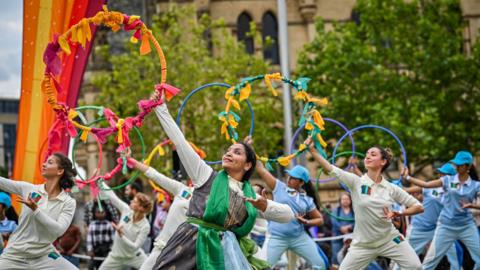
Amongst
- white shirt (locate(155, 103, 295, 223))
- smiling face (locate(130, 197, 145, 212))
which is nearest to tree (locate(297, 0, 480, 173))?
smiling face (locate(130, 197, 145, 212))

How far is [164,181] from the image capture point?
12617 mm

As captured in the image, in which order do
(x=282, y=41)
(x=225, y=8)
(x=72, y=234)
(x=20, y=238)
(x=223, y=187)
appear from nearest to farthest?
(x=223, y=187)
(x=20, y=238)
(x=72, y=234)
(x=282, y=41)
(x=225, y=8)

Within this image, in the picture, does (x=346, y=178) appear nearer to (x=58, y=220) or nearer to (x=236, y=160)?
(x=236, y=160)

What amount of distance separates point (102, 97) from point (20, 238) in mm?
24065

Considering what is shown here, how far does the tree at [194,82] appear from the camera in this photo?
3266 centimetres

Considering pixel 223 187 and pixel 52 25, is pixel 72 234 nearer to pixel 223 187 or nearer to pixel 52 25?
pixel 52 25

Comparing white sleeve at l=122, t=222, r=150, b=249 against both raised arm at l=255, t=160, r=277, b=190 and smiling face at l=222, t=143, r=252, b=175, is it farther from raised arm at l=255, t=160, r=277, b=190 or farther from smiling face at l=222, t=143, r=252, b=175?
smiling face at l=222, t=143, r=252, b=175

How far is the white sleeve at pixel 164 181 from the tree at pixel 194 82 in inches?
732

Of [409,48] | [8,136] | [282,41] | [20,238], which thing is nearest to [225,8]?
[409,48]

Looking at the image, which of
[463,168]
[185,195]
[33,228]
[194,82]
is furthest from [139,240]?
[194,82]

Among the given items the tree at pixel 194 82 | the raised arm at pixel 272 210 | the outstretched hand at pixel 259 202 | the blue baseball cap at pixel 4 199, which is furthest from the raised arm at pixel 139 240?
the tree at pixel 194 82

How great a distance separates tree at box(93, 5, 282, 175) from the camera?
3266 cm

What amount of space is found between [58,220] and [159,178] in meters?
1.91

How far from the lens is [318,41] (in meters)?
31.6
